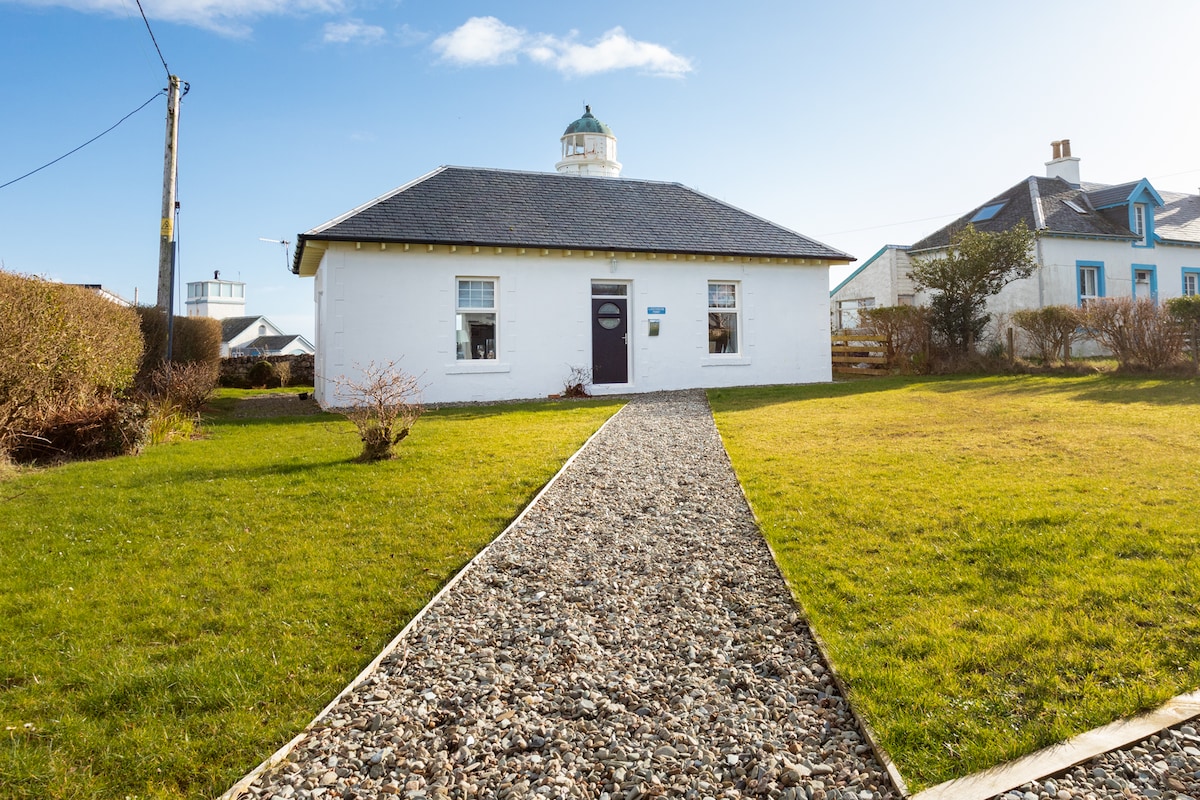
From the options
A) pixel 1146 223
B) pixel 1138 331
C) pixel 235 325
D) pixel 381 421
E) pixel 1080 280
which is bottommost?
pixel 381 421

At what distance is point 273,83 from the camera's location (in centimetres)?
1329

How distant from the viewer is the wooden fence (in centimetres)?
2173

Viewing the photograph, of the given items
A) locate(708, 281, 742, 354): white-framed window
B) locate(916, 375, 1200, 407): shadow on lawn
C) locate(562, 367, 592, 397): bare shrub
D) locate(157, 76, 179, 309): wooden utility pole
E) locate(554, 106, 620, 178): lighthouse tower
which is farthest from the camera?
locate(554, 106, 620, 178): lighthouse tower

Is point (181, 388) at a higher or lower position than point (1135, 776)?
higher

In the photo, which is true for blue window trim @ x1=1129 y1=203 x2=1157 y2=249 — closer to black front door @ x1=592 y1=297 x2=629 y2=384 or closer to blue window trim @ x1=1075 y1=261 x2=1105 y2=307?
blue window trim @ x1=1075 y1=261 x2=1105 y2=307

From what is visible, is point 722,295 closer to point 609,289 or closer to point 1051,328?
point 609,289

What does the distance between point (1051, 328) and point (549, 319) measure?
12818 millimetres

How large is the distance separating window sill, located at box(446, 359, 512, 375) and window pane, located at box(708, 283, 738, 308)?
5562 mm

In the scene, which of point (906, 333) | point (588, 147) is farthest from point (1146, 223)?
point (588, 147)

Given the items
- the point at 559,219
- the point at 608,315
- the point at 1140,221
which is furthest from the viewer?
the point at 1140,221

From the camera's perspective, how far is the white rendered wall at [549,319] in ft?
50.9

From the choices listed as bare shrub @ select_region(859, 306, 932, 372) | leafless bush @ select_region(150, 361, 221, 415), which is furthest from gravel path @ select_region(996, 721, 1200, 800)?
bare shrub @ select_region(859, 306, 932, 372)

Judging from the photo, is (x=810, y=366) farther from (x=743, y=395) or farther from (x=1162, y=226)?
(x=1162, y=226)

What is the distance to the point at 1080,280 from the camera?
25234mm
